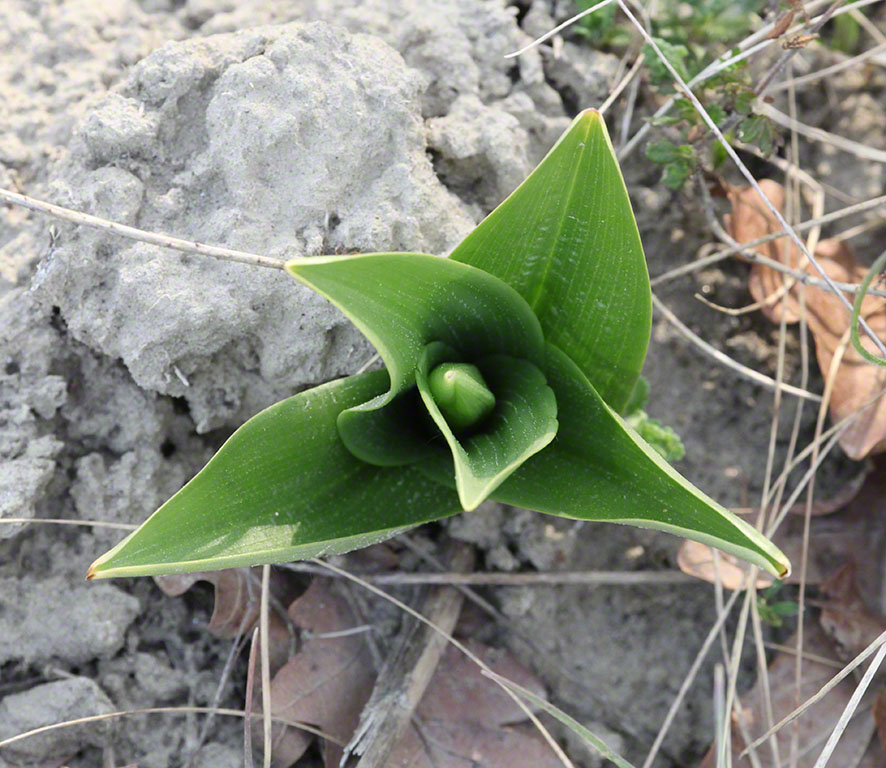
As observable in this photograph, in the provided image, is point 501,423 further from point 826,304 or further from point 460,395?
point 826,304

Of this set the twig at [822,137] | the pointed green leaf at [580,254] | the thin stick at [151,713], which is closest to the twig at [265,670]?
the thin stick at [151,713]

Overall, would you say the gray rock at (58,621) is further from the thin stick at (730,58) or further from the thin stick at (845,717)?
the thin stick at (730,58)

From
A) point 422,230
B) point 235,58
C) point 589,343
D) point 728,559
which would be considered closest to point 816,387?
point 728,559

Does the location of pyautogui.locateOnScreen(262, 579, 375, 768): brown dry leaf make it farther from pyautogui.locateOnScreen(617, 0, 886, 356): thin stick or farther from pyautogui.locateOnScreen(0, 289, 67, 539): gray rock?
pyautogui.locateOnScreen(617, 0, 886, 356): thin stick

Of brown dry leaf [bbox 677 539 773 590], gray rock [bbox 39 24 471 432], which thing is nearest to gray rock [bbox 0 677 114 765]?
gray rock [bbox 39 24 471 432]

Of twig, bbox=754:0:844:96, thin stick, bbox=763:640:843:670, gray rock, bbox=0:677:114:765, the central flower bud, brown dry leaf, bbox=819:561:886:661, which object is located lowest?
thin stick, bbox=763:640:843:670
